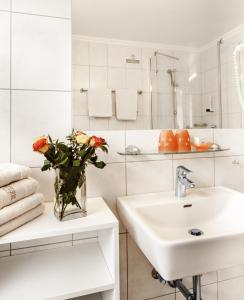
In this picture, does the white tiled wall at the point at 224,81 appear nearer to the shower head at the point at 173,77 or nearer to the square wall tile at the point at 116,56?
the shower head at the point at 173,77

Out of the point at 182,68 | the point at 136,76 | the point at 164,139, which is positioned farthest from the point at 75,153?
the point at 182,68

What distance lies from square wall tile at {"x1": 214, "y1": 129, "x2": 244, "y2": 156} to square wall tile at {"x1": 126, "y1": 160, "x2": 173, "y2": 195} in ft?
1.15

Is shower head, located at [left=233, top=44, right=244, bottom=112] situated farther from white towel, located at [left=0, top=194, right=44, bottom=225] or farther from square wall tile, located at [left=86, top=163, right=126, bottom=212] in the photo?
white towel, located at [left=0, top=194, right=44, bottom=225]

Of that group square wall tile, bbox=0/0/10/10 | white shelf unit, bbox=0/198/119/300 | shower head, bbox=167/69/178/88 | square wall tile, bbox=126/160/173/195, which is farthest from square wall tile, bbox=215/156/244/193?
square wall tile, bbox=0/0/10/10

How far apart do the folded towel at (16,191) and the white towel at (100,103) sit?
0.44 meters

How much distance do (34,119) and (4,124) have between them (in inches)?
4.7

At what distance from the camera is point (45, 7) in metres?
0.94

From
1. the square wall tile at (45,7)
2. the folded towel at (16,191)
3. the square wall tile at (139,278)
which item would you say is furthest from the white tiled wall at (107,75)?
the square wall tile at (139,278)

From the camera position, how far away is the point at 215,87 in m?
1.34

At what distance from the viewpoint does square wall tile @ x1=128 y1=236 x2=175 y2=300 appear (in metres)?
1.09

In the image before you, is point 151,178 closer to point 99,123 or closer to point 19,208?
point 99,123

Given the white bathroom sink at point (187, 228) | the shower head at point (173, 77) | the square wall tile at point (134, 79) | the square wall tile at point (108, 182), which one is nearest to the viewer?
the white bathroom sink at point (187, 228)

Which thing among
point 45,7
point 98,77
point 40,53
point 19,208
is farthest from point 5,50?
point 19,208

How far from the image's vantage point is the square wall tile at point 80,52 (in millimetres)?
1044
